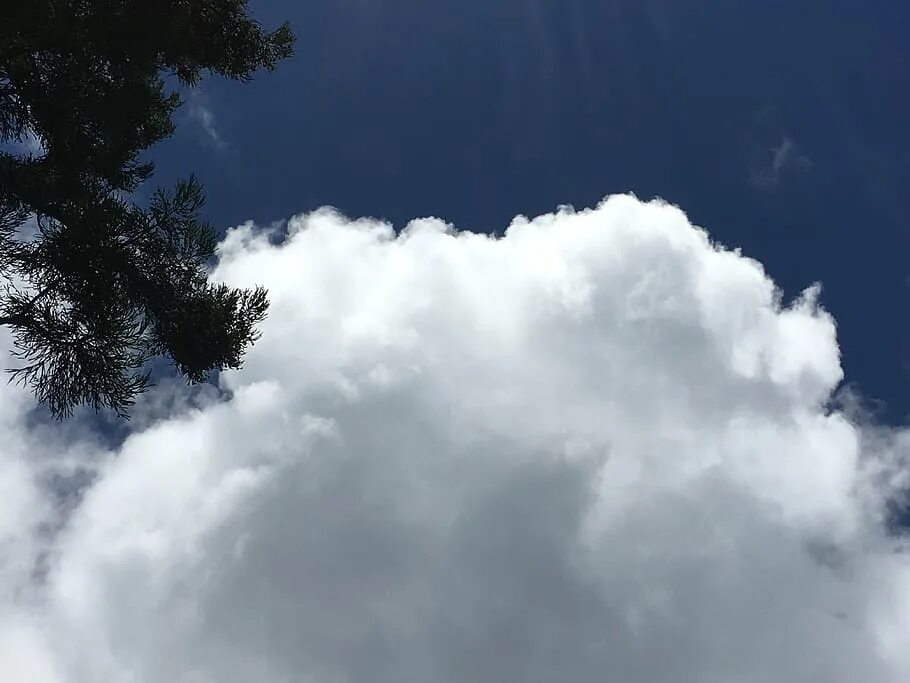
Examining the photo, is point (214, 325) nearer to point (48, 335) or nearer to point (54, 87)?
point (48, 335)

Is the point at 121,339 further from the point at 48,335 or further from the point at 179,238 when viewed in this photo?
the point at 179,238

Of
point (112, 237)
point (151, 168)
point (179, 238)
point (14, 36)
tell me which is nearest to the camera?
point (14, 36)

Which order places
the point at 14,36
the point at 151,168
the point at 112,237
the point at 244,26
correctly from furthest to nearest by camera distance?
the point at 151,168, the point at 244,26, the point at 112,237, the point at 14,36

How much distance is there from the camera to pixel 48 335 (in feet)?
33.9

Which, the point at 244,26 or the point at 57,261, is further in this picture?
the point at 244,26

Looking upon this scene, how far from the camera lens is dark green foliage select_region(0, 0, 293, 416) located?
10.6 metres

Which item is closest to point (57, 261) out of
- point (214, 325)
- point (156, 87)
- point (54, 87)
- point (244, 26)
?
point (214, 325)

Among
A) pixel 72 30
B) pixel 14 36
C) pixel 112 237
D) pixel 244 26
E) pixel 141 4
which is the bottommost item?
pixel 112 237

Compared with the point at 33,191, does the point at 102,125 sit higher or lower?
higher

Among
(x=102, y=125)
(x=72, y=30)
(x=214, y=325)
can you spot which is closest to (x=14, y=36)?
(x=72, y=30)

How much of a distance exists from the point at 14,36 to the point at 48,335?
486 centimetres

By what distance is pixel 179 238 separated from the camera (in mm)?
11609

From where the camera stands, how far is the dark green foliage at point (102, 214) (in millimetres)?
10562

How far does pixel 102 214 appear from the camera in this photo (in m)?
10.7
